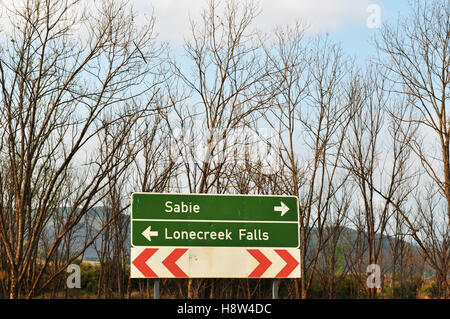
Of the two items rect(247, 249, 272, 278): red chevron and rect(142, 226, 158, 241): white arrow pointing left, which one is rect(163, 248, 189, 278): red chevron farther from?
rect(247, 249, 272, 278): red chevron

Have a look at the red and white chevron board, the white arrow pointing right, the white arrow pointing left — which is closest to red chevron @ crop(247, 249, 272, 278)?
the red and white chevron board

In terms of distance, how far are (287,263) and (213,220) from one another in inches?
37.4

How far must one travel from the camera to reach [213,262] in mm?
6707

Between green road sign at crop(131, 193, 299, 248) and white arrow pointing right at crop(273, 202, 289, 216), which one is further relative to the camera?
white arrow pointing right at crop(273, 202, 289, 216)

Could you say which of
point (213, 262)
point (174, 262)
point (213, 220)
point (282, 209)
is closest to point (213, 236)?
point (213, 220)

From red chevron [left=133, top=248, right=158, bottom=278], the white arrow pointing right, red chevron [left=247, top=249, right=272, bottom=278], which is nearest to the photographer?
red chevron [left=133, top=248, right=158, bottom=278]

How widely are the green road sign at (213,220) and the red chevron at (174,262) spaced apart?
0.09m

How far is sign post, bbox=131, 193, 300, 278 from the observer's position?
21.7 feet

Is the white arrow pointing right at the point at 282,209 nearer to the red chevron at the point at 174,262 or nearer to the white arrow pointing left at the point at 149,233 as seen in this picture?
the red chevron at the point at 174,262

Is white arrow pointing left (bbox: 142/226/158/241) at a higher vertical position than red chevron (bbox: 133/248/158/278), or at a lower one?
higher

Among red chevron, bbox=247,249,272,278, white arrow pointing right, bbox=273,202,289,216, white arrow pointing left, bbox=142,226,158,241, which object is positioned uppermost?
white arrow pointing right, bbox=273,202,289,216

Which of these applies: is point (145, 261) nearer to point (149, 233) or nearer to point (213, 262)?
point (149, 233)

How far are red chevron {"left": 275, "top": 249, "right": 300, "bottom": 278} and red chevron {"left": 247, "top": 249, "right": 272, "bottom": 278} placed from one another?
0.55ft
